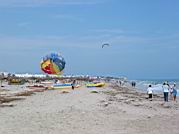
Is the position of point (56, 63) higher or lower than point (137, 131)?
higher

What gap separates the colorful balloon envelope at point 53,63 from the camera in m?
46.9

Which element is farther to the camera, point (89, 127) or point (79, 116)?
point (79, 116)

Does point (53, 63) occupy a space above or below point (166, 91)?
above

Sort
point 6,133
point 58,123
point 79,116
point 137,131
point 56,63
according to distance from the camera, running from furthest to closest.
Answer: point 56,63
point 79,116
point 58,123
point 137,131
point 6,133

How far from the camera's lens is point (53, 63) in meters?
46.9

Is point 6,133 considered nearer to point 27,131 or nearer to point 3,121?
point 27,131

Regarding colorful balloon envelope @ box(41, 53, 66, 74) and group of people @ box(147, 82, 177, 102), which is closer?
group of people @ box(147, 82, 177, 102)

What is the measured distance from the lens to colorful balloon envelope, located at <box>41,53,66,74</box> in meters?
46.9

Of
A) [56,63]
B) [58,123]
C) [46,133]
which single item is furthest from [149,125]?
[56,63]

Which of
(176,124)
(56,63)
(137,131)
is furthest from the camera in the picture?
(56,63)

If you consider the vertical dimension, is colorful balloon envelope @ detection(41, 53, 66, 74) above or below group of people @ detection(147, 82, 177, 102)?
above

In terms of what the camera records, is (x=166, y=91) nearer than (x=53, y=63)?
Yes

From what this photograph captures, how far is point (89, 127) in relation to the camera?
40.4ft

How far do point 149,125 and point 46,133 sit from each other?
420cm
